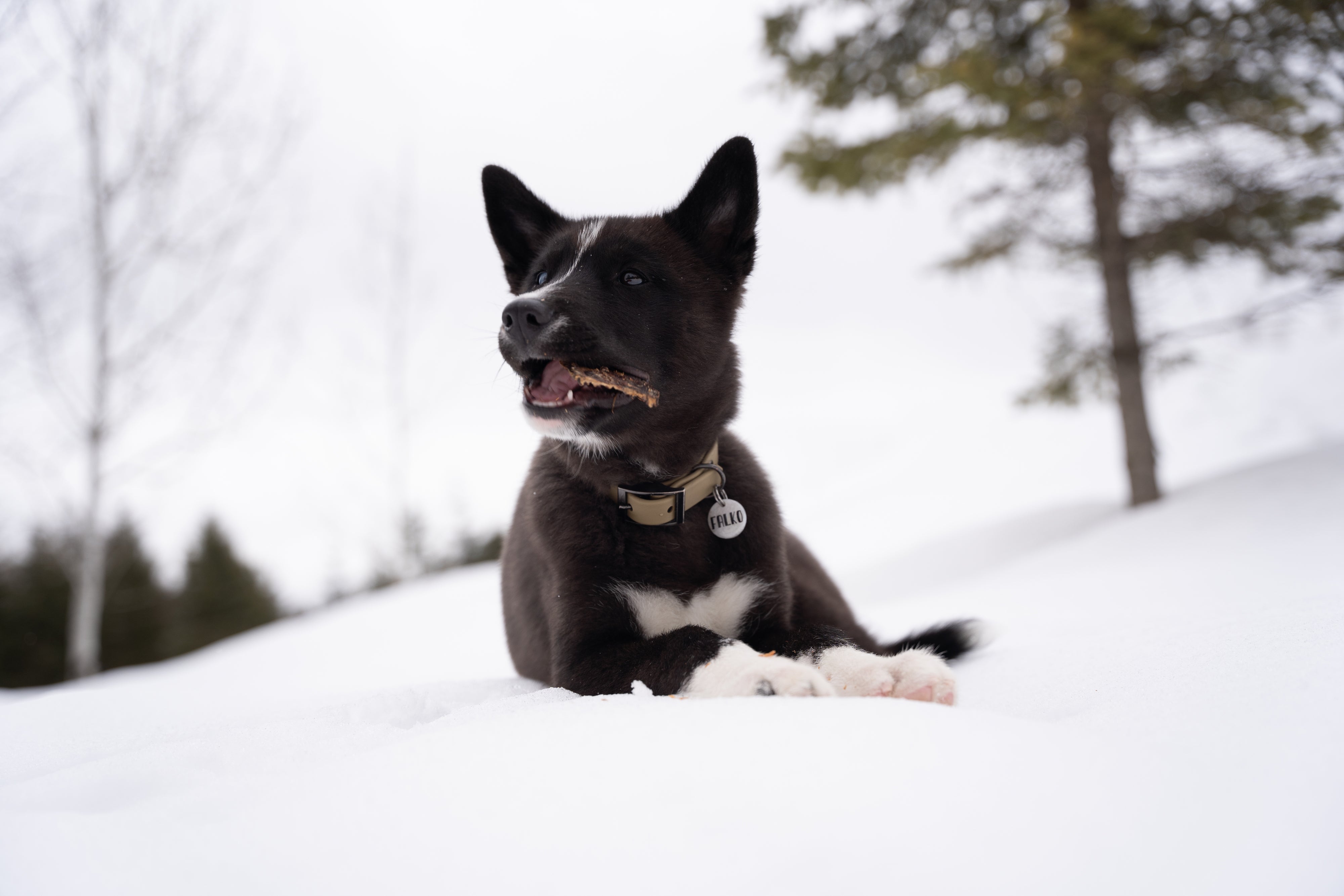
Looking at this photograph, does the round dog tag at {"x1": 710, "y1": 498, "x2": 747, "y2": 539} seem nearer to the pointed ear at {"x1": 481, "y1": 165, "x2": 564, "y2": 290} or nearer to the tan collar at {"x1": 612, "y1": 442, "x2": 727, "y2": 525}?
the tan collar at {"x1": 612, "y1": 442, "x2": 727, "y2": 525}

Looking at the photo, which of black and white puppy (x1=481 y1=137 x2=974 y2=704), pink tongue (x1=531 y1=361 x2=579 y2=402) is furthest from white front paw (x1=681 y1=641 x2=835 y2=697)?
pink tongue (x1=531 y1=361 x2=579 y2=402)

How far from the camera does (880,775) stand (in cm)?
128

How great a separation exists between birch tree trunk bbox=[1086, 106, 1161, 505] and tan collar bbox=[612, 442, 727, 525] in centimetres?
671

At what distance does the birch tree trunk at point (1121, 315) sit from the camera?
24.4ft

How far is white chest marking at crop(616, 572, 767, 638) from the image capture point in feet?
7.42

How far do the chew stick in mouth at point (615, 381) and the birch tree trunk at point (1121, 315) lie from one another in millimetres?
6993

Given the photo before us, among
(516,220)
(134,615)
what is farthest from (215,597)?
(516,220)

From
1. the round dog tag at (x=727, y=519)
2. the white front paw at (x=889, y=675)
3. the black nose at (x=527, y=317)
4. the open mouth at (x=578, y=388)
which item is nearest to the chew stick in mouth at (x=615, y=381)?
the open mouth at (x=578, y=388)

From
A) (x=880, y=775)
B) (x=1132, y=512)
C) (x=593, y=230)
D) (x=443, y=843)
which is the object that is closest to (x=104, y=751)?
(x=443, y=843)

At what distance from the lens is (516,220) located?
2975 millimetres

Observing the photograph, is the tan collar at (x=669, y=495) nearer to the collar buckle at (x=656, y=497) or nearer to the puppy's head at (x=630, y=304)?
the collar buckle at (x=656, y=497)

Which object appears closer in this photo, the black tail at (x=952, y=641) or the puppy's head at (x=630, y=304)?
the puppy's head at (x=630, y=304)

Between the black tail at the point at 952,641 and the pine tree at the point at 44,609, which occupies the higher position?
the black tail at the point at 952,641

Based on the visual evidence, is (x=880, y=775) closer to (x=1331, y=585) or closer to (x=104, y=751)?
(x=104, y=751)
